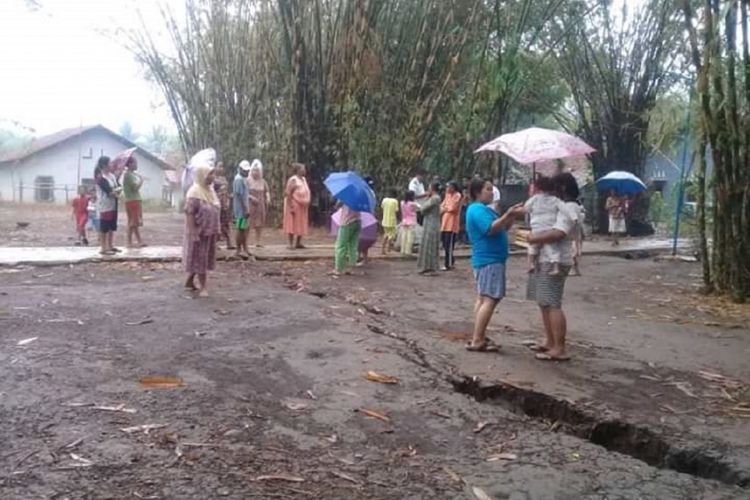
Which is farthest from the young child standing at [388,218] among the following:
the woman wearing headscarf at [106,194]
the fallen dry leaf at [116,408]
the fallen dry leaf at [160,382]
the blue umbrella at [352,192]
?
the fallen dry leaf at [116,408]

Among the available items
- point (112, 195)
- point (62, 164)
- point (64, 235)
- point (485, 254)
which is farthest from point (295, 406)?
point (62, 164)

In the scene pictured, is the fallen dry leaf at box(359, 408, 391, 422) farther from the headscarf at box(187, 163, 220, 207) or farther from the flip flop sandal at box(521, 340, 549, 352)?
the headscarf at box(187, 163, 220, 207)

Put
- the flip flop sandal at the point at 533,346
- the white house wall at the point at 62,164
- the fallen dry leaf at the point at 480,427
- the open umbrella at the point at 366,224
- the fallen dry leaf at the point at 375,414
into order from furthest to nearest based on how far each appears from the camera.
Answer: the white house wall at the point at 62,164, the open umbrella at the point at 366,224, the flip flop sandal at the point at 533,346, the fallen dry leaf at the point at 375,414, the fallen dry leaf at the point at 480,427

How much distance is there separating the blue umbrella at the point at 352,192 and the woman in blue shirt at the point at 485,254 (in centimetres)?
365

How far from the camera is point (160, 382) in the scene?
450cm

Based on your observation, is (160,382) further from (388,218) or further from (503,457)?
(388,218)

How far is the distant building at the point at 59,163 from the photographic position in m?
35.9

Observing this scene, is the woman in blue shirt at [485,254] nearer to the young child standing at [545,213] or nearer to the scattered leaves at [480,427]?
the young child standing at [545,213]

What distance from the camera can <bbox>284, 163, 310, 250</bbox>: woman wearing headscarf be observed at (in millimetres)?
11234

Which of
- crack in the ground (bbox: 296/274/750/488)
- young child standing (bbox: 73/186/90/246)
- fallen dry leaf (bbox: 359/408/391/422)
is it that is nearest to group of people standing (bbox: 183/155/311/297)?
young child standing (bbox: 73/186/90/246)

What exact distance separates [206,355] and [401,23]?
988 centimetres

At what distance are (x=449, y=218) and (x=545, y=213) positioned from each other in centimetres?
542

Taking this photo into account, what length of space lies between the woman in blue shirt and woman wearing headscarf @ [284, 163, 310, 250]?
5.99 meters

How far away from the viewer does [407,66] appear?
13.7 meters
